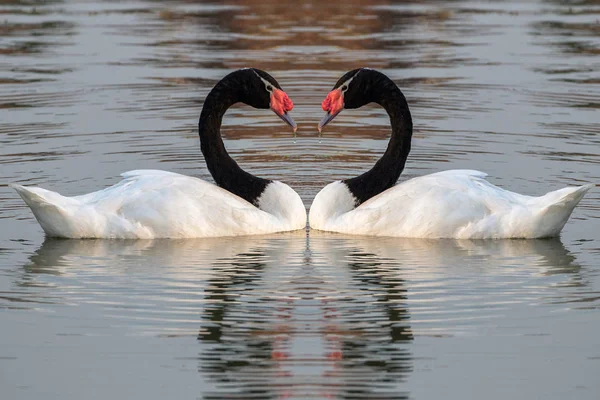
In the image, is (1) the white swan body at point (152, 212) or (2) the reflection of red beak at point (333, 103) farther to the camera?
(2) the reflection of red beak at point (333, 103)

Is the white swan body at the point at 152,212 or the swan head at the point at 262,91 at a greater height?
the swan head at the point at 262,91

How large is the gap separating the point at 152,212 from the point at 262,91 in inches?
69.0

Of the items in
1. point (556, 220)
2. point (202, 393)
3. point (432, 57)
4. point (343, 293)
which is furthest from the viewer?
point (432, 57)

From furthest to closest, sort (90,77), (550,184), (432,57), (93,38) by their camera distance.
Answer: (93,38), (432,57), (90,77), (550,184)

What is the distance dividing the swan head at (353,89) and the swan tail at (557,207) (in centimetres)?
206

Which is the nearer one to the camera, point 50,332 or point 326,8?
point 50,332

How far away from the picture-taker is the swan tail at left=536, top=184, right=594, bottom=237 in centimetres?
1261

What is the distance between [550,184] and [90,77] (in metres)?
10.6

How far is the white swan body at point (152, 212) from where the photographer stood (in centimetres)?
1295

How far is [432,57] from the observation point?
2628cm

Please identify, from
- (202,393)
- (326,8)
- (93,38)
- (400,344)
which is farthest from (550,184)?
(326,8)

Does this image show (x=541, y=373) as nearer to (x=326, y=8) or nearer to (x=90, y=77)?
(x=90, y=77)

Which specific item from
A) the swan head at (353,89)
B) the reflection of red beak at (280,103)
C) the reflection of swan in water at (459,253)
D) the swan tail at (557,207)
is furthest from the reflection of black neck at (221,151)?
the swan tail at (557,207)

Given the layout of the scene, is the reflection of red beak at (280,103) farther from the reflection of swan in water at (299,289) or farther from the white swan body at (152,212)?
the reflection of swan in water at (299,289)
